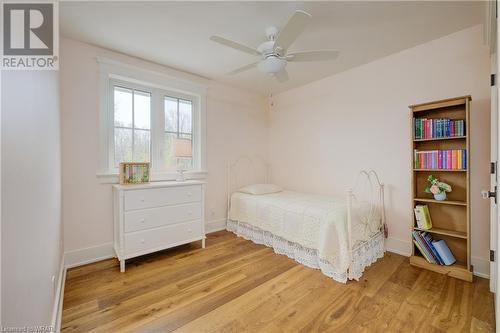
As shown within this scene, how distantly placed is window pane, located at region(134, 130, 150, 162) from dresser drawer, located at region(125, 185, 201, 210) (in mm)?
683

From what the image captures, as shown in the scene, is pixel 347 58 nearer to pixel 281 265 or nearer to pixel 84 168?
pixel 281 265

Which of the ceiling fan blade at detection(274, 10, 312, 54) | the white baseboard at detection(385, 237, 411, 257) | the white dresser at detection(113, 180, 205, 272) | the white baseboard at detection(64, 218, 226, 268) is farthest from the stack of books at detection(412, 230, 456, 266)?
the white baseboard at detection(64, 218, 226, 268)

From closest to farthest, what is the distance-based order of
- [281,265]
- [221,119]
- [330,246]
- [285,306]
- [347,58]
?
[285,306] → [330,246] → [281,265] → [347,58] → [221,119]

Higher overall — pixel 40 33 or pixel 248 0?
pixel 248 0

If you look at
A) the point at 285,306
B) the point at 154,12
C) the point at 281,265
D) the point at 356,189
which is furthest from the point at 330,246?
the point at 154,12

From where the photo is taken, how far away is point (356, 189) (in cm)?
320

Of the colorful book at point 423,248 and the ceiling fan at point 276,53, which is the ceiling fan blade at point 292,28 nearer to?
the ceiling fan at point 276,53

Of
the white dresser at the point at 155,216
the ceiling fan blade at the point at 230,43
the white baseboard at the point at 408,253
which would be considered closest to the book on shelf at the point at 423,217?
the white baseboard at the point at 408,253

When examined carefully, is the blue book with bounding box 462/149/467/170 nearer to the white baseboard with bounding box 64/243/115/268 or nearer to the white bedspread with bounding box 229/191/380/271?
the white bedspread with bounding box 229/191/380/271

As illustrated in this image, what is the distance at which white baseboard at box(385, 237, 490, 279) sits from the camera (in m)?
2.20

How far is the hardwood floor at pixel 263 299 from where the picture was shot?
1593mm

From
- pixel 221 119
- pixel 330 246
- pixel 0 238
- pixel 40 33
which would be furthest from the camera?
pixel 221 119

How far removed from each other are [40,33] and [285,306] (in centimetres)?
309

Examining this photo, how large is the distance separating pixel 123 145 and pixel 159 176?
0.59m
